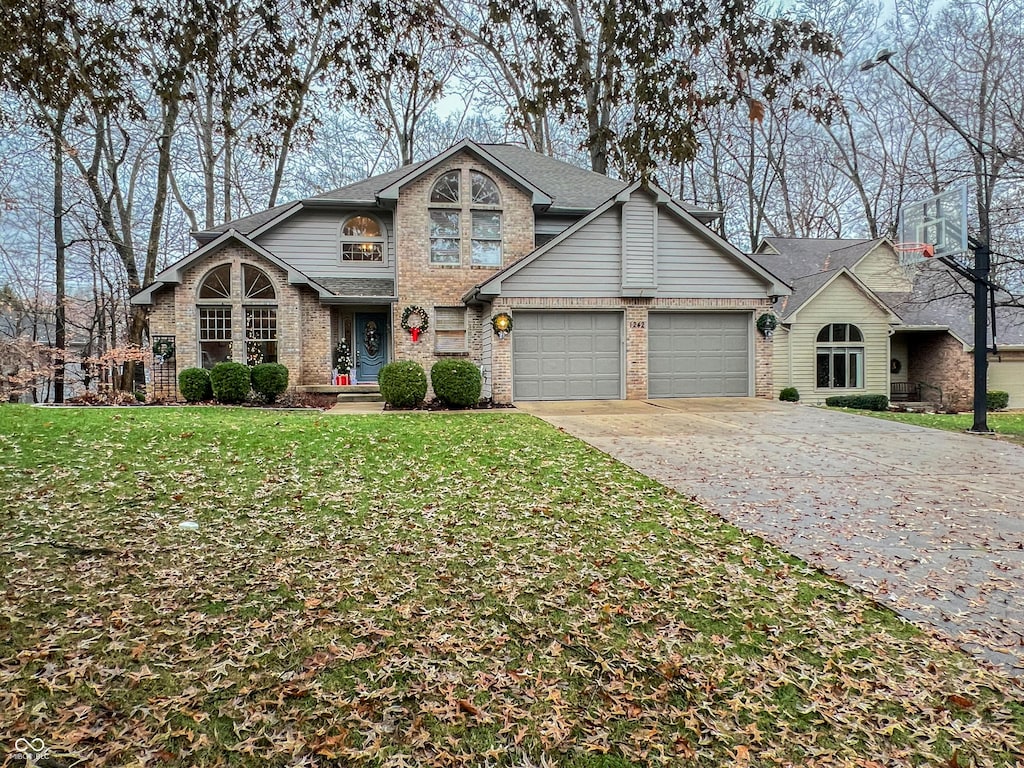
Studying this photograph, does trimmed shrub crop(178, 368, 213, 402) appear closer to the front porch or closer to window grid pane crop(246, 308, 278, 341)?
window grid pane crop(246, 308, 278, 341)

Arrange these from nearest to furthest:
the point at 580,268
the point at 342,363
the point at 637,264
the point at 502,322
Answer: the point at 502,322, the point at 580,268, the point at 637,264, the point at 342,363

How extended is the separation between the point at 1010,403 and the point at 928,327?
174 inches

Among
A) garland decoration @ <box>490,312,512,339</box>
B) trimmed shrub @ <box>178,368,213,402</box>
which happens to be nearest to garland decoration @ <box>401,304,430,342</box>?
garland decoration @ <box>490,312,512,339</box>

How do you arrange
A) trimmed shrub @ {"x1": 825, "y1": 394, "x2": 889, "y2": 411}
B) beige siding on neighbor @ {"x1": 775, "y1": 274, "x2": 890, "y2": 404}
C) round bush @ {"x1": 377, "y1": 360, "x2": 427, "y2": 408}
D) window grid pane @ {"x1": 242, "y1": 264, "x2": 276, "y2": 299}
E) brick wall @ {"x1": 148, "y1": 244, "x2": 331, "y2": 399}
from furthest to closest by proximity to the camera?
beige siding on neighbor @ {"x1": 775, "y1": 274, "x2": 890, "y2": 404} → trimmed shrub @ {"x1": 825, "y1": 394, "x2": 889, "y2": 411} → window grid pane @ {"x1": 242, "y1": 264, "x2": 276, "y2": 299} → brick wall @ {"x1": 148, "y1": 244, "x2": 331, "y2": 399} → round bush @ {"x1": 377, "y1": 360, "x2": 427, "y2": 408}

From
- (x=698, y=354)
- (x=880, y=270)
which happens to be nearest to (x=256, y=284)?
(x=698, y=354)

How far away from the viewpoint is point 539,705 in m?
2.54

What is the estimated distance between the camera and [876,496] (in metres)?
5.75

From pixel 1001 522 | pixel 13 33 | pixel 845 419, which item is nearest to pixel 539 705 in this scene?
pixel 1001 522

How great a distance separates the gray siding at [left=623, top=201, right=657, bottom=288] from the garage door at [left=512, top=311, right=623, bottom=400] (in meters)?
1.01

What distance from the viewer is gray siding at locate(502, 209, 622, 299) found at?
1394 cm

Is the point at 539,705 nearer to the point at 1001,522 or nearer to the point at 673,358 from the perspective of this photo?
the point at 1001,522

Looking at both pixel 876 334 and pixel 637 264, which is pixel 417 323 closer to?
pixel 637 264

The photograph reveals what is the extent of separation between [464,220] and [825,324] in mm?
11495

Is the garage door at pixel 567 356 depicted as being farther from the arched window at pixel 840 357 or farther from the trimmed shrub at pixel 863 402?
the arched window at pixel 840 357
